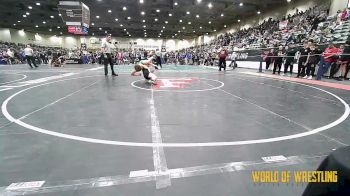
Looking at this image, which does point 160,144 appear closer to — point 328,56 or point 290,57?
point 328,56

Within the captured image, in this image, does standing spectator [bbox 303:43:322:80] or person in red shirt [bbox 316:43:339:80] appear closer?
person in red shirt [bbox 316:43:339:80]

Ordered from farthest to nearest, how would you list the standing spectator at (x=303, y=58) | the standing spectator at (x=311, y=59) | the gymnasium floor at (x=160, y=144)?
the standing spectator at (x=303, y=58), the standing spectator at (x=311, y=59), the gymnasium floor at (x=160, y=144)

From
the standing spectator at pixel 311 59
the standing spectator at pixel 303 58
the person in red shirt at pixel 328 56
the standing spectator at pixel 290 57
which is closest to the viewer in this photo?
the person in red shirt at pixel 328 56

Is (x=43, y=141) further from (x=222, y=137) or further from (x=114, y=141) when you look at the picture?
(x=222, y=137)

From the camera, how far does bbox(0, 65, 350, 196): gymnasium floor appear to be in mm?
2016

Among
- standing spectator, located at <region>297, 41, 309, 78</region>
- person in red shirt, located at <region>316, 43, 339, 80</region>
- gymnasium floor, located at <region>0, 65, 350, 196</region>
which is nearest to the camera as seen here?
gymnasium floor, located at <region>0, 65, 350, 196</region>

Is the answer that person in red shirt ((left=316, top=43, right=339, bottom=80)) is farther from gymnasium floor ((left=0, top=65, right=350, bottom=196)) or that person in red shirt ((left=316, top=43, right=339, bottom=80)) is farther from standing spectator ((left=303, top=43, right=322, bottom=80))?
gymnasium floor ((left=0, top=65, right=350, bottom=196))

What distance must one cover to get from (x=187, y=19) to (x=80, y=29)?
1991 cm

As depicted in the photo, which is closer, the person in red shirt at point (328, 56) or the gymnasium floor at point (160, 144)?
the gymnasium floor at point (160, 144)

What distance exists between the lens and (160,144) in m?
2.87

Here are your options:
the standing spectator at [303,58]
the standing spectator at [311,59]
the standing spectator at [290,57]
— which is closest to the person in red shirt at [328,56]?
the standing spectator at [311,59]

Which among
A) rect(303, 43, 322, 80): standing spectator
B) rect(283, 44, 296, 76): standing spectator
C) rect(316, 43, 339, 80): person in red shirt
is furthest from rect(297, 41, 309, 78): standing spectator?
rect(283, 44, 296, 76): standing spectator

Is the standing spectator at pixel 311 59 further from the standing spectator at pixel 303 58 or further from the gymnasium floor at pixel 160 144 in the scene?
the gymnasium floor at pixel 160 144

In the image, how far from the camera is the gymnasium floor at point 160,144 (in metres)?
2.02
